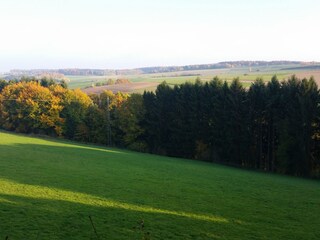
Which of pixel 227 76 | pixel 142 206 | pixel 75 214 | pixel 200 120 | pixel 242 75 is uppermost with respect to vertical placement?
pixel 242 75

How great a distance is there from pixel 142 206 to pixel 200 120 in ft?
131

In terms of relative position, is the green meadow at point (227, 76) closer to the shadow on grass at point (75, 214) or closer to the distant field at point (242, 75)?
the distant field at point (242, 75)

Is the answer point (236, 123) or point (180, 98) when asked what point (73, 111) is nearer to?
point (180, 98)

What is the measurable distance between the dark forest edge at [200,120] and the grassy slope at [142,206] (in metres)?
20.8

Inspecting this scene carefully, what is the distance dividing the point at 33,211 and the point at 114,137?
5237 centimetres

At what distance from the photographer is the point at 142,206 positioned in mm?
15562

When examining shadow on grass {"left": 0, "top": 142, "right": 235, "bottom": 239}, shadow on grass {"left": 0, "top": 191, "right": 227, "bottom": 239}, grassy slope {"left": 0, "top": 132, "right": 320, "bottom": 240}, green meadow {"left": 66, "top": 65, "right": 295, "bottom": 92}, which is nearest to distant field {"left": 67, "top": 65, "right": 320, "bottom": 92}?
green meadow {"left": 66, "top": 65, "right": 295, "bottom": 92}

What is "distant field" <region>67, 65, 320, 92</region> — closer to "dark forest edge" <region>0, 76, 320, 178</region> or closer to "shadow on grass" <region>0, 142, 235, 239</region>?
"dark forest edge" <region>0, 76, 320, 178</region>

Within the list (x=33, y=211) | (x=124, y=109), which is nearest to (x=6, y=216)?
(x=33, y=211)

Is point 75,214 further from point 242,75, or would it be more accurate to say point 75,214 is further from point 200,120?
point 242,75

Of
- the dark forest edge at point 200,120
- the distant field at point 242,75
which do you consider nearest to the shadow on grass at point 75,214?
the dark forest edge at point 200,120

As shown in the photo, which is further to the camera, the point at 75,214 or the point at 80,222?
the point at 75,214

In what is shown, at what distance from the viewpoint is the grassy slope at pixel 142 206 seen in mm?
12203

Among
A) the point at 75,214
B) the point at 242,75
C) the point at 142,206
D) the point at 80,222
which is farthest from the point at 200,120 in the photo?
the point at 242,75
